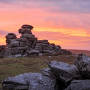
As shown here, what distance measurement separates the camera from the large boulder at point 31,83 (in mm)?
20689

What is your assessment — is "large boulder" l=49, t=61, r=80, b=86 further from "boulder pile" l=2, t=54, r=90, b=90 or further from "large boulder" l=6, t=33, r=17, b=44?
"large boulder" l=6, t=33, r=17, b=44

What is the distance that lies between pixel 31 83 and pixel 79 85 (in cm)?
378

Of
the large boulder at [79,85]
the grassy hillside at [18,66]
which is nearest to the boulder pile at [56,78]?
the large boulder at [79,85]

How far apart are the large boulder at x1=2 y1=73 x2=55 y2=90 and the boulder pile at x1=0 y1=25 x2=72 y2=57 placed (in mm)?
62309

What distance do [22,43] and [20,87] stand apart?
230 feet

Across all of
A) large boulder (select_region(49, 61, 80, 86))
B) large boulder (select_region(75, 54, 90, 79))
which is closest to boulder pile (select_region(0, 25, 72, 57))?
large boulder (select_region(49, 61, 80, 86))

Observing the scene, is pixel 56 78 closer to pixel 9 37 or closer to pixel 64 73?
pixel 64 73

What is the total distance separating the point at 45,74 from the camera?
71.5 ft

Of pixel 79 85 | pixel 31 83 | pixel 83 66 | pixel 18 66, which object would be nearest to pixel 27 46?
pixel 18 66

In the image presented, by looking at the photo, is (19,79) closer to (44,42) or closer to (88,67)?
(88,67)

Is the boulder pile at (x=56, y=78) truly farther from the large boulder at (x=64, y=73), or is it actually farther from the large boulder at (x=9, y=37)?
the large boulder at (x=9, y=37)

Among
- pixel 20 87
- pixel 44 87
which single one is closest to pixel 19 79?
pixel 20 87

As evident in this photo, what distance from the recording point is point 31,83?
20812 millimetres

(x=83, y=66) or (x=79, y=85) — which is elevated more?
(x=83, y=66)
